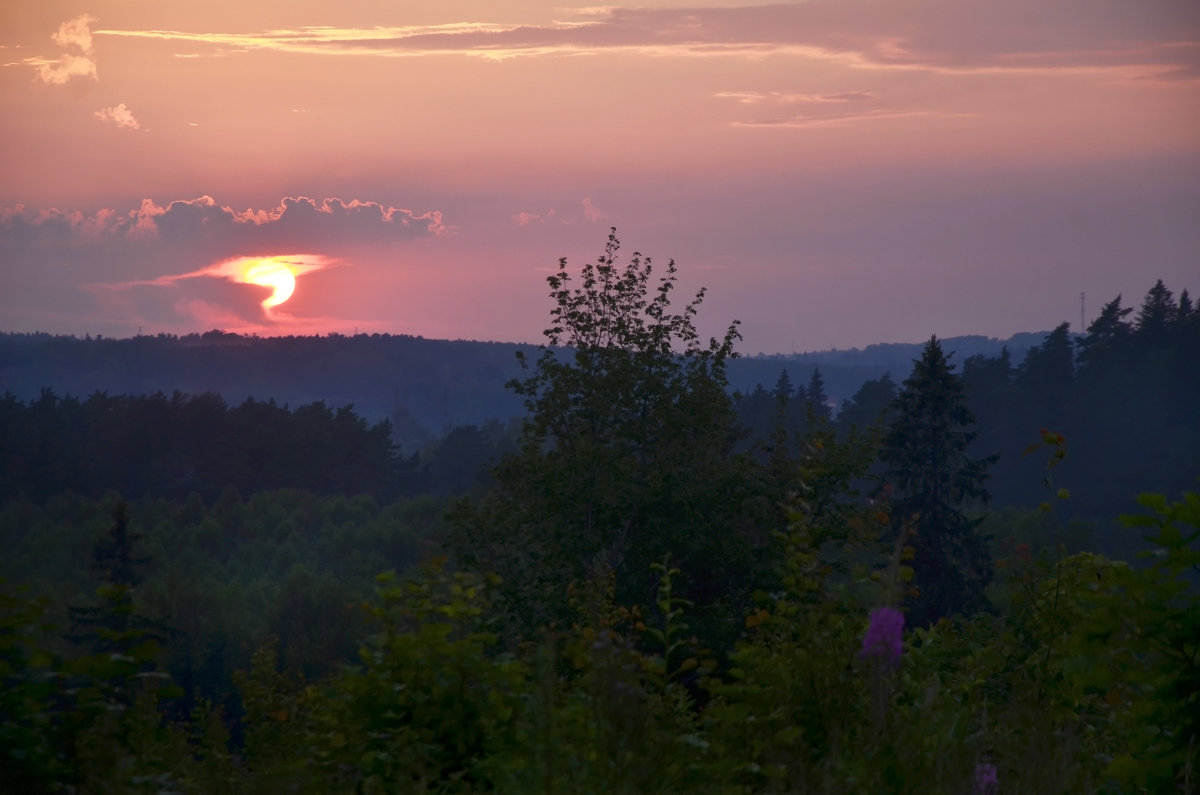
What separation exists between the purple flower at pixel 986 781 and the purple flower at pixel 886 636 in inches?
20.2

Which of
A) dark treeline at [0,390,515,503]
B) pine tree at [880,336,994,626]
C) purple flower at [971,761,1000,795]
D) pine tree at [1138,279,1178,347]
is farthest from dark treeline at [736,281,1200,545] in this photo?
purple flower at [971,761,1000,795]

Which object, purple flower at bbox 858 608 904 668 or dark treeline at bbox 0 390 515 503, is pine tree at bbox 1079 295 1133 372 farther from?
purple flower at bbox 858 608 904 668

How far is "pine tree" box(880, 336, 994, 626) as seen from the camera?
35.2 meters

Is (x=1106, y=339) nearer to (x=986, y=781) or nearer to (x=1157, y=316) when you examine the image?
(x=1157, y=316)

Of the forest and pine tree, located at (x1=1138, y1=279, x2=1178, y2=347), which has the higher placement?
pine tree, located at (x1=1138, y1=279, x2=1178, y2=347)

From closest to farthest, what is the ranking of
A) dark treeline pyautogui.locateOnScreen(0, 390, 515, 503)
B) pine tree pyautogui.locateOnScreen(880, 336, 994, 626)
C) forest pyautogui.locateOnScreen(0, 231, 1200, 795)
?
forest pyautogui.locateOnScreen(0, 231, 1200, 795), pine tree pyautogui.locateOnScreen(880, 336, 994, 626), dark treeline pyautogui.locateOnScreen(0, 390, 515, 503)

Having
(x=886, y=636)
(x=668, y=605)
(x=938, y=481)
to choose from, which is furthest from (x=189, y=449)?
(x=886, y=636)

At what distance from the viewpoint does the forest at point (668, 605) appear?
150 inches

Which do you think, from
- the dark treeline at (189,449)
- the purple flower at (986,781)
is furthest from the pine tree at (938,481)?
the dark treeline at (189,449)

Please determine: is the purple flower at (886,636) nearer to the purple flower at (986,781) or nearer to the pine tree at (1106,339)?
the purple flower at (986,781)

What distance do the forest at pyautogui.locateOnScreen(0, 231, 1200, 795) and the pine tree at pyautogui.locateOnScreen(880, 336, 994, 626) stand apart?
14 centimetres

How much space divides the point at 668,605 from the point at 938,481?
115ft

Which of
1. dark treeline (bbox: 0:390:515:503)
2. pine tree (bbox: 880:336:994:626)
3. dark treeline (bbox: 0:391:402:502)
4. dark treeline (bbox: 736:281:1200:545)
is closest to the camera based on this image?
pine tree (bbox: 880:336:994:626)

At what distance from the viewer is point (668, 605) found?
4812mm
